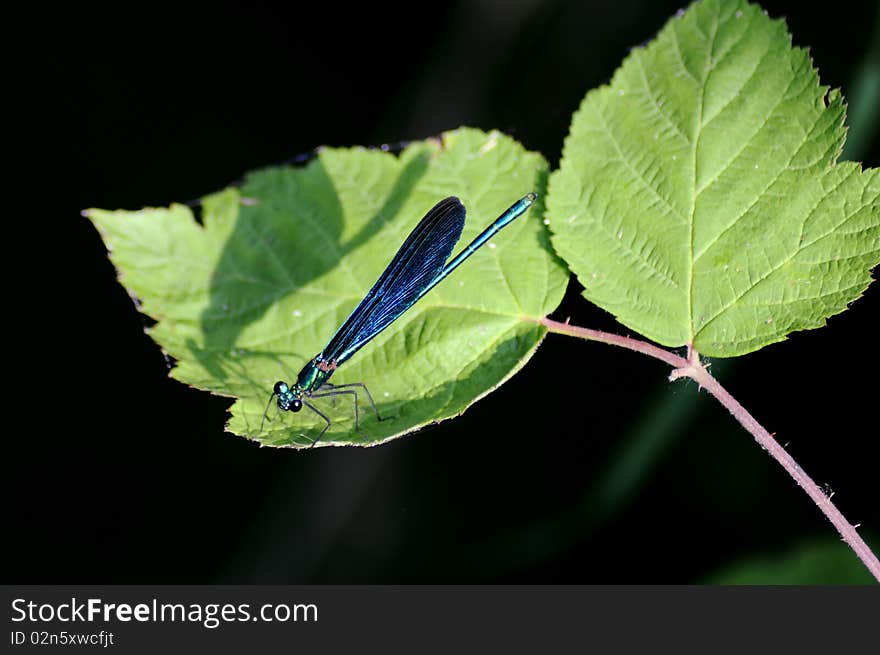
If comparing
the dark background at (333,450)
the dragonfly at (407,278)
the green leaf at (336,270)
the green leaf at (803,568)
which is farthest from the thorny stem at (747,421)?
the green leaf at (803,568)

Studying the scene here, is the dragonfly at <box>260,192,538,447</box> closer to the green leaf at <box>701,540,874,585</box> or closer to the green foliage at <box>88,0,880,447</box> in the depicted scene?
the green foliage at <box>88,0,880,447</box>

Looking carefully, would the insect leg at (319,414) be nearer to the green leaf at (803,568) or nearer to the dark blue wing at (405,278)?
the dark blue wing at (405,278)

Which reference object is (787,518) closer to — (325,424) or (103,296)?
(325,424)

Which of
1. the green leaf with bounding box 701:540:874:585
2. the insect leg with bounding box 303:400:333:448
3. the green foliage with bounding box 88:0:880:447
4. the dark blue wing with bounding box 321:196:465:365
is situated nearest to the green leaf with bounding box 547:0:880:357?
the green foliage with bounding box 88:0:880:447

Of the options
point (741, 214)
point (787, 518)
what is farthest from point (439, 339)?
point (787, 518)

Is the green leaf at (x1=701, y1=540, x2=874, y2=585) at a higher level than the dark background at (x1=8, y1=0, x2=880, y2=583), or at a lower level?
lower

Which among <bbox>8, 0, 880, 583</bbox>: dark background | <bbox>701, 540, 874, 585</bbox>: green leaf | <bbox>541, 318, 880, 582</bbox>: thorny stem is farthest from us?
<bbox>8, 0, 880, 583</bbox>: dark background

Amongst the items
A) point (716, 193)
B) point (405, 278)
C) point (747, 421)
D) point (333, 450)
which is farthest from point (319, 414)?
point (333, 450)
